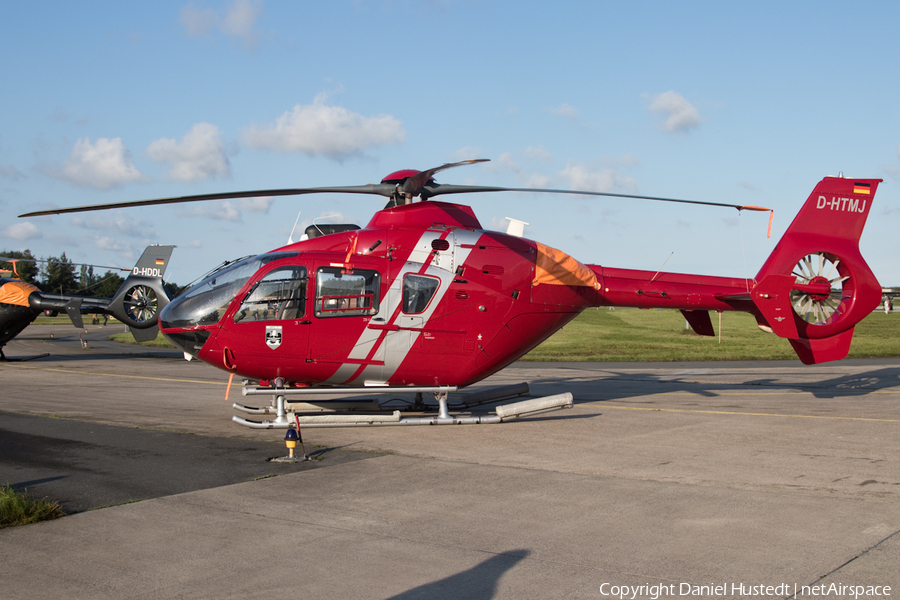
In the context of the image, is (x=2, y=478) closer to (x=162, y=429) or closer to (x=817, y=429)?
(x=162, y=429)

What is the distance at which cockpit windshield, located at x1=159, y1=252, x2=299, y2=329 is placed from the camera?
37.6 feet

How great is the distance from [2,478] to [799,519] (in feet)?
28.5

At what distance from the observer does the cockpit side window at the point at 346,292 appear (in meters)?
11.5

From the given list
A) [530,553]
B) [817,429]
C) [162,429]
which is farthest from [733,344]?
[530,553]

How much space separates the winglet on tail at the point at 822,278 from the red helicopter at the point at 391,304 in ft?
2.07

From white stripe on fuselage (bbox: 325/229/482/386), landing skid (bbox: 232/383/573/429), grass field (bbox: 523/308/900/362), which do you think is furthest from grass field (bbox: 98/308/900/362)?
white stripe on fuselage (bbox: 325/229/482/386)

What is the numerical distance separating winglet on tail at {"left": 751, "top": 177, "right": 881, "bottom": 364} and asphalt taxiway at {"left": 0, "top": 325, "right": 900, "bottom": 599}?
164 centimetres

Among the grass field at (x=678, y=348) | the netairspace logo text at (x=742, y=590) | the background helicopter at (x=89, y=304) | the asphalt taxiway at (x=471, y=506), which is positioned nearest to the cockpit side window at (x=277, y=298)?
the asphalt taxiway at (x=471, y=506)

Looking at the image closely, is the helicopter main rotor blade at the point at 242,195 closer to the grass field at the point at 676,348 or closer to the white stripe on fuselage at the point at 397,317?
the white stripe on fuselage at the point at 397,317

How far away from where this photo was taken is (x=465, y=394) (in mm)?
14016

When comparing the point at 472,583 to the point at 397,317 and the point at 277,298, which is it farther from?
the point at 277,298

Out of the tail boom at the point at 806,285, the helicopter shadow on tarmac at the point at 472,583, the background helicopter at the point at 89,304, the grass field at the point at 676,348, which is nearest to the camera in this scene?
the helicopter shadow on tarmac at the point at 472,583

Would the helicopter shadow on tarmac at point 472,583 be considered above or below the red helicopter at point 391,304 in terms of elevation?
below

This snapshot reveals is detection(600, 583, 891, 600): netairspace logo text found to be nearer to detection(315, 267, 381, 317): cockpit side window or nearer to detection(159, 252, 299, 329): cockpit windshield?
detection(315, 267, 381, 317): cockpit side window
